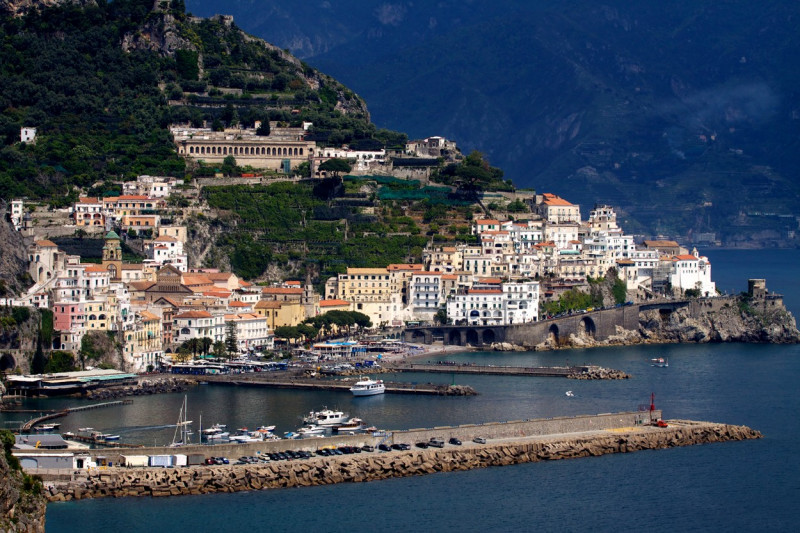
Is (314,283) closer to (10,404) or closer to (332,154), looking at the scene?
(332,154)

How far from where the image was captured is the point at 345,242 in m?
85.4

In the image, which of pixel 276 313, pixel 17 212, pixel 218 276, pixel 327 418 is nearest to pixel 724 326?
pixel 276 313

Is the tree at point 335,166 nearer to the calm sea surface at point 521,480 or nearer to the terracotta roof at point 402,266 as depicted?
the terracotta roof at point 402,266

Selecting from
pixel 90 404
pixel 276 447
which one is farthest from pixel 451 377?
pixel 276 447

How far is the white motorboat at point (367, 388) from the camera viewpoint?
61875mm

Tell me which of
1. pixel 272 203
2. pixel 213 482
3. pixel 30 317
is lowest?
pixel 213 482

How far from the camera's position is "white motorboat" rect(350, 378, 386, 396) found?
203 feet

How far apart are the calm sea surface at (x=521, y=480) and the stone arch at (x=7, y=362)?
3.94m

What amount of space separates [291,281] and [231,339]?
1107cm

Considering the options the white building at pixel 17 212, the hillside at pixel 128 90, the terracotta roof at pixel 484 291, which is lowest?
the terracotta roof at pixel 484 291

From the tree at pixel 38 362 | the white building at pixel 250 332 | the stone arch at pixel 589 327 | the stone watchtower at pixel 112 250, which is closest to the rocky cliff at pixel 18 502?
the tree at pixel 38 362

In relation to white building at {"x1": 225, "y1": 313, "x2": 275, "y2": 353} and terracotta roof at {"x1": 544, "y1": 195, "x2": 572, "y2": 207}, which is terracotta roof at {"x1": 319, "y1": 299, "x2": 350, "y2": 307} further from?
terracotta roof at {"x1": 544, "y1": 195, "x2": 572, "y2": 207}

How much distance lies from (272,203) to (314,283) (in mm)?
6326

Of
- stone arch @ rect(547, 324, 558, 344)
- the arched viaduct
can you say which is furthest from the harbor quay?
stone arch @ rect(547, 324, 558, 344)
